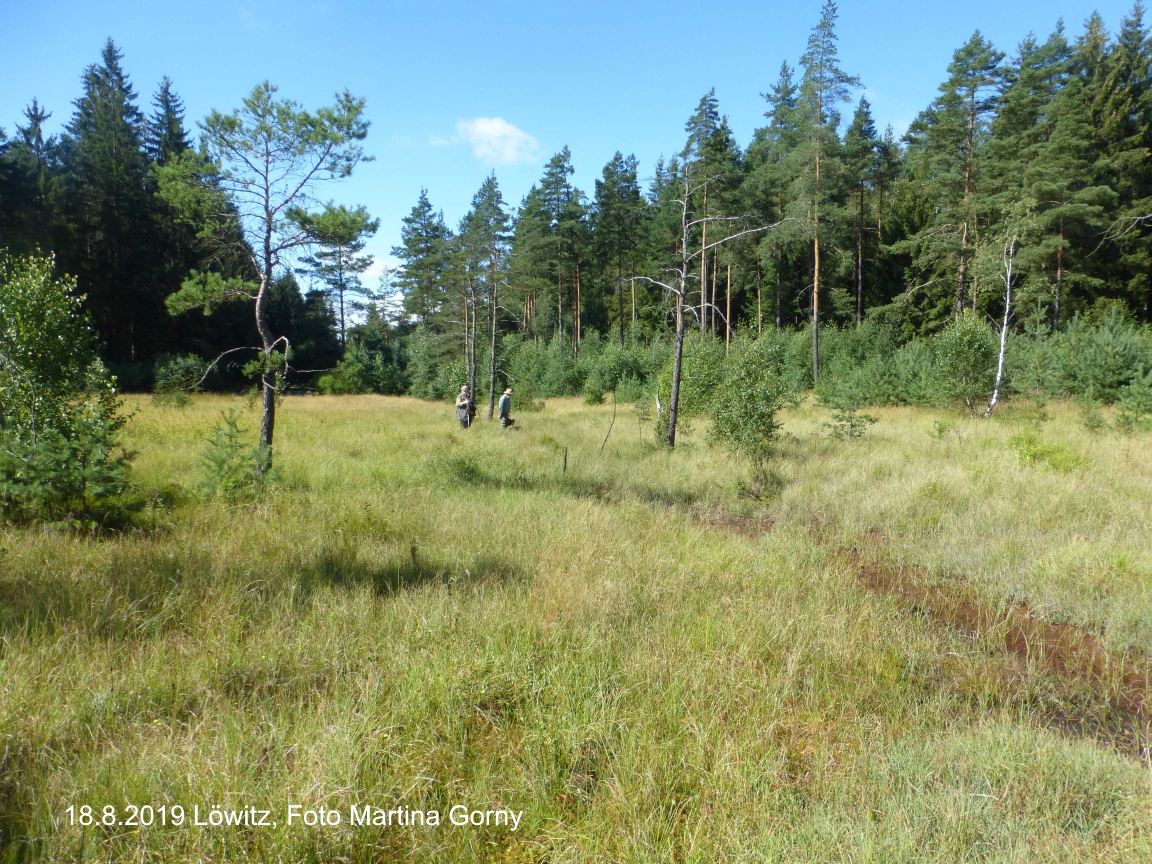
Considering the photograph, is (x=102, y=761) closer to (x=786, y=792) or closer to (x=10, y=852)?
(x=10, y=852)

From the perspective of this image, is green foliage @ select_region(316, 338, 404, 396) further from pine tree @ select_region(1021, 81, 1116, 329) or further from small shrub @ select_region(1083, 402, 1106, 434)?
pine tree @ select_region(1021, 81, 1116, 329)

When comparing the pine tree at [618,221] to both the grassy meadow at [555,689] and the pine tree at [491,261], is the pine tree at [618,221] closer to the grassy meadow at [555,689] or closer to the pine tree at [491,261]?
the pine tree at [491,261]

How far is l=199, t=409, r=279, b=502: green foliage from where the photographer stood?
285 inches

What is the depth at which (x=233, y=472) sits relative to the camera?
24.2 ft

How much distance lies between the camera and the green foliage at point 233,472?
723cm

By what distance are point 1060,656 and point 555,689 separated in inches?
182

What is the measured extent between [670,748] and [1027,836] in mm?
1560

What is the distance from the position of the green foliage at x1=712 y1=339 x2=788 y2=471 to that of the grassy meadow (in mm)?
4464

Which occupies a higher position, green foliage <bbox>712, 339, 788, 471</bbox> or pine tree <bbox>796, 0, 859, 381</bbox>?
pine tree <bbox>796, 0, 859, 381</bbox>

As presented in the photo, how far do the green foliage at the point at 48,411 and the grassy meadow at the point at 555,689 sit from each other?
685 mm

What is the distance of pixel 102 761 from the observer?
8.07 feet

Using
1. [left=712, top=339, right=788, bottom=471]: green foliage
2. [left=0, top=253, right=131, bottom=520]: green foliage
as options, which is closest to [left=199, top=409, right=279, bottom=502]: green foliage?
[left=0, top=253, right=131, bottom=520]: green foliage

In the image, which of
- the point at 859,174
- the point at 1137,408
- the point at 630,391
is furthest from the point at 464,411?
the point at 859,174

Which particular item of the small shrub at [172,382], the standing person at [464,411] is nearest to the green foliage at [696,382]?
the standing person at [464,411]
